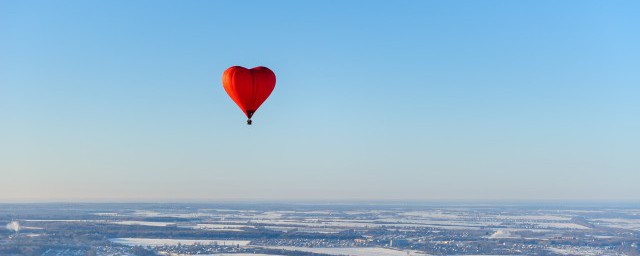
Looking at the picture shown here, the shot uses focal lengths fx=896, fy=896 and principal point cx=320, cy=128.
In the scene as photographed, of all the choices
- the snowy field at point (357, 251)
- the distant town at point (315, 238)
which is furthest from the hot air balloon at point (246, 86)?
the snowy field at point (357, 251)

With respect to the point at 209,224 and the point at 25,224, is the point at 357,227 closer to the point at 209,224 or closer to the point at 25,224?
the point at 209,224

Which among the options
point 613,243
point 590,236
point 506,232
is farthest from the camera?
point 506,232

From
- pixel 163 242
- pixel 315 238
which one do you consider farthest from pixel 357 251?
pixel 163 242

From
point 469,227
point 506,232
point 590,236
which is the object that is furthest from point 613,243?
point 469,227

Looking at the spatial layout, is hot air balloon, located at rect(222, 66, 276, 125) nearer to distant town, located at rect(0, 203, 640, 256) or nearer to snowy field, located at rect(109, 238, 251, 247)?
distant town, located at rect(0, 203, 640, 256)

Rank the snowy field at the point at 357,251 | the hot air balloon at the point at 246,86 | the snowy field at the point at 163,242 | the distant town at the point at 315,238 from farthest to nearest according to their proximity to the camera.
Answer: the snowy field at the point at 163,242
the distant town at the point at 315,238
the snowy field at the point at 357,251
the hot air balloon at the point at 246,86

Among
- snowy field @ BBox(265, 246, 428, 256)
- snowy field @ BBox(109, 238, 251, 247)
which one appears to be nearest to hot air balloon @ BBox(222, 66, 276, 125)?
snowy field @ BBox(265, 246, 428, 256)

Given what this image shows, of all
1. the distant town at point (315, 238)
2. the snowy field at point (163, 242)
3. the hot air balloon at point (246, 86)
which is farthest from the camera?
the snowy field at point (163, 242)

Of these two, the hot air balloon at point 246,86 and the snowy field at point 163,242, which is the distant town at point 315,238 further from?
the hot air balloon at point 246,86
